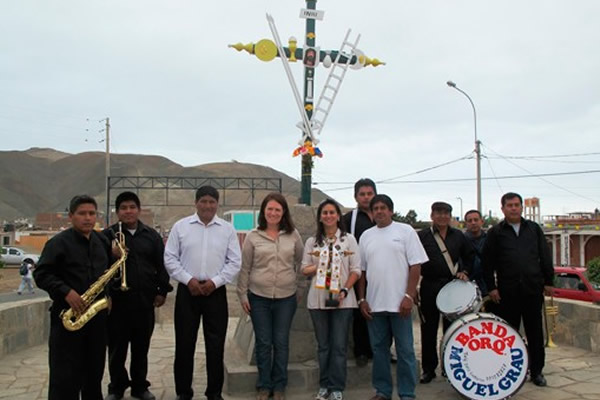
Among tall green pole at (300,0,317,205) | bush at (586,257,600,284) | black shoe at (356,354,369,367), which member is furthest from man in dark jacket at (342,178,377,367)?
bush at (586,257,600,284)

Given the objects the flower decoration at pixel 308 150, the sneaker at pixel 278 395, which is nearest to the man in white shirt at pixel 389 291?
the sneaker at pixel 278 395

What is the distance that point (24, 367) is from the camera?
600cm

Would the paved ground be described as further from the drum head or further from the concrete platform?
the drum head

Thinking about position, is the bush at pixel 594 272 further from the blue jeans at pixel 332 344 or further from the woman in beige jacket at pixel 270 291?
the woman in beige jacket at pixel 270 291

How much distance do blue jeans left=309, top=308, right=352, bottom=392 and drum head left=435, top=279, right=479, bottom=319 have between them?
94cm

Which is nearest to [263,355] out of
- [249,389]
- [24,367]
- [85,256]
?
[249,389]

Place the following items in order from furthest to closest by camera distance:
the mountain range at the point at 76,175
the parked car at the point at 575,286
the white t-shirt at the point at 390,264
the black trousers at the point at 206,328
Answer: the mountain range at the point at 76,175 → the parked car at the point at 575,286 → the black trousers at the point at 206,328 → the white t-shirt at the point at 390,264

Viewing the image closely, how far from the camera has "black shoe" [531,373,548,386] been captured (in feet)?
16.9

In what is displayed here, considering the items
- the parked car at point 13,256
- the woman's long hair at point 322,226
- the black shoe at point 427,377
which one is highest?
the woman's long hair at point 322,226

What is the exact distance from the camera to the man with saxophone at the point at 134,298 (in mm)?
4581

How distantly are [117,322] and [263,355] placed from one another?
134cm

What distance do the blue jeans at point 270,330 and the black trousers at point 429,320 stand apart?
4.73 ft

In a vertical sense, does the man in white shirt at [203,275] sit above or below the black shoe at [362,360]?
above

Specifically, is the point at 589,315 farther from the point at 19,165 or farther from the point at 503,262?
the point at 19,165
